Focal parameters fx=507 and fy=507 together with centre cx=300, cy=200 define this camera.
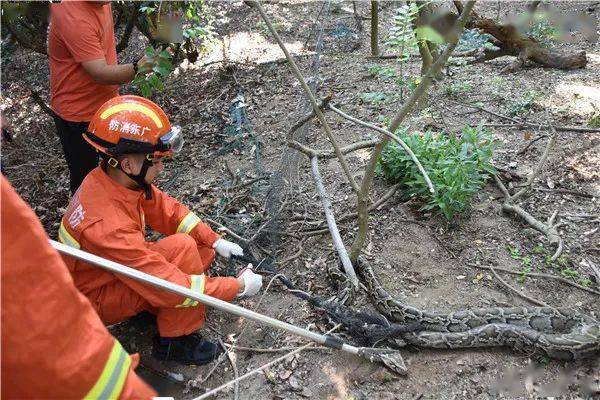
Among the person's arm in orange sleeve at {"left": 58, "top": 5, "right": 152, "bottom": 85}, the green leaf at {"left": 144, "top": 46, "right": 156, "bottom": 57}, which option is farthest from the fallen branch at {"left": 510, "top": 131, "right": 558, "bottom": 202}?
the person's arm in orange sleeve at {"left": 58, "top": 5, "right": 152, "bottom": 85}

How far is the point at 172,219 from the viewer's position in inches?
140

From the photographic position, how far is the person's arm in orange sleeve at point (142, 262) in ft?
9.37

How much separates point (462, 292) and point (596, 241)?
124 cm

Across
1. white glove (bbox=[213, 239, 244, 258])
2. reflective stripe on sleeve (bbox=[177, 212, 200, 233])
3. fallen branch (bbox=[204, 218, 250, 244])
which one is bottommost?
fallen branch (bbox=[204, 218, 250, 244])

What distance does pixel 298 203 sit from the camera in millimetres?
4664

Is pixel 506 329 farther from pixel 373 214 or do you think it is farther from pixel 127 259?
pixel 127 259

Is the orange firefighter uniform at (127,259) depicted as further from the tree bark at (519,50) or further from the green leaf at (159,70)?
the tree bark at (519,50)

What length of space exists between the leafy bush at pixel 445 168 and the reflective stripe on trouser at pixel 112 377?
310 cm

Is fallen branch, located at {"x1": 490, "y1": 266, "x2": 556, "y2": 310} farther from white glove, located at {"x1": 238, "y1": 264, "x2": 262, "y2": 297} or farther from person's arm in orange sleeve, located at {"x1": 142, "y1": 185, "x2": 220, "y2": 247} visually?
person's arm in orange sleeve, located at {"x1": 142, "y1": 185, "x2": 220, "y2": 247}

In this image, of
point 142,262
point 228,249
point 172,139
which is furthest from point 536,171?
point 142,262

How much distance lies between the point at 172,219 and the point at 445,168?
7.27ft

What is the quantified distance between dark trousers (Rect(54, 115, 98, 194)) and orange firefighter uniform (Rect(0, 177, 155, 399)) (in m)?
2.96

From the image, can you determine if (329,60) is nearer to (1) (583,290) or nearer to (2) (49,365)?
(1) (583,290)

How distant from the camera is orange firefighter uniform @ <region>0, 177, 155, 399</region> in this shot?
46.6 inches
